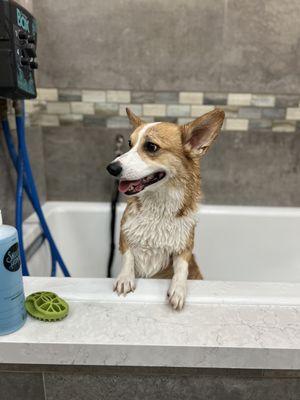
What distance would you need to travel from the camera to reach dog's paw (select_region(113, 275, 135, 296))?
2.34ft

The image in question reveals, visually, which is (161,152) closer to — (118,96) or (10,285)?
(10,285)

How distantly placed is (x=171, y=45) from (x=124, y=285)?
3.53ft

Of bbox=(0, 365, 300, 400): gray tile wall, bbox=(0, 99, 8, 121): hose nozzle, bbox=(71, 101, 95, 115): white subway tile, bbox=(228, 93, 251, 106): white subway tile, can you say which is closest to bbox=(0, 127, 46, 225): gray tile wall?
bbox=(0, 99, 8, 121): hose nozzle

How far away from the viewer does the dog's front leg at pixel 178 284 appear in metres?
0.68

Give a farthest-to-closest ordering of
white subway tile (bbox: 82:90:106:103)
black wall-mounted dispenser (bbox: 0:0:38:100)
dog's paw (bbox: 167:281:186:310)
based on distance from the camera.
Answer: white subway tile (bbox: 82:90:106:103) < black wall-mounted dispenser (bbox: 0:0:38:100) < dog's paw (bbox: 167:281:186:310)

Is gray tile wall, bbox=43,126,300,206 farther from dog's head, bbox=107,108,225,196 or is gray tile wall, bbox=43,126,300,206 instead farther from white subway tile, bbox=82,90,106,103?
dog's head, bbox=107,108,225,196

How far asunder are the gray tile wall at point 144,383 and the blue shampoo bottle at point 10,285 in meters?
0.10

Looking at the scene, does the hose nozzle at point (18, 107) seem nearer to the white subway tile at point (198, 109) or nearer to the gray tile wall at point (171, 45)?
the gray tile wall at point (171, 45)

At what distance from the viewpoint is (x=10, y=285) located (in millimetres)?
570

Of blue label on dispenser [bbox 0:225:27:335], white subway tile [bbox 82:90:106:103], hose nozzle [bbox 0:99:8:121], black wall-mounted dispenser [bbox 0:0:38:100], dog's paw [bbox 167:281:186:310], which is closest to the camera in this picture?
blue label on dispenser [bbox 0:225:27:335]

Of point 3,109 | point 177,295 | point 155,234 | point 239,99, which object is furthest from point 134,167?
point 239,99

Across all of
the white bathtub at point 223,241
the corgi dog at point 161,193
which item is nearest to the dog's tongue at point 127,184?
the corgi dog at point 161,193

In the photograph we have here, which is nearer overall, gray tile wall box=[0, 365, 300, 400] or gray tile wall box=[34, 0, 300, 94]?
gray tile wall box=[0, 365, 300, 400]

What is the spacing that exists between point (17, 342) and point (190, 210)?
1.62 feet
